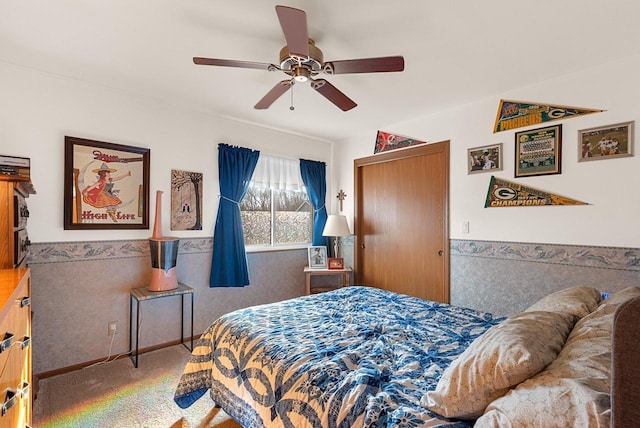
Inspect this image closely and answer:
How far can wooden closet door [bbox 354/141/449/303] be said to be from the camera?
3.32m

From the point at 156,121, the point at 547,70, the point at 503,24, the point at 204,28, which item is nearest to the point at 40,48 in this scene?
the point at 156,121

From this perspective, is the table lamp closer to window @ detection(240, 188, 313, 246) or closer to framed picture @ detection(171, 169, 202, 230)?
window @ detection(240, 188, 313, 246)

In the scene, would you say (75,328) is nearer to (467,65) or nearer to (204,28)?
(204,28)

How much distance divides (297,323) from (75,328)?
6.82ft

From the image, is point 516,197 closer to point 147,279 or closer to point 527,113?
point 527,113

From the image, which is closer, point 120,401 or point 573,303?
point 573,303

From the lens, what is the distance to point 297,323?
6.14ft

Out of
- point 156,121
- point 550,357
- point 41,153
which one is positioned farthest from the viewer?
point 156,121

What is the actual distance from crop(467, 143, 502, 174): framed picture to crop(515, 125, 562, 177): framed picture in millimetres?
161

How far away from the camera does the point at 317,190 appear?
14.3 ft

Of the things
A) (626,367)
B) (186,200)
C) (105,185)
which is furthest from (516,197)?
(105,185)

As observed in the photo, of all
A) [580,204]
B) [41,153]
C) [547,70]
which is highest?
[547,70]

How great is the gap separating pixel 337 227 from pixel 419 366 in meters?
2.63

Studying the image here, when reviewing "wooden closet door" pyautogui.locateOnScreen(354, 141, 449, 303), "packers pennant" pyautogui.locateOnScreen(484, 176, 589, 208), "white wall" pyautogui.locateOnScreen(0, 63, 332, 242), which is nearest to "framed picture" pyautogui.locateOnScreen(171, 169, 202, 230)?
"white wall" pyautogui.locateOnScreen(0, 63, 332, 242)
